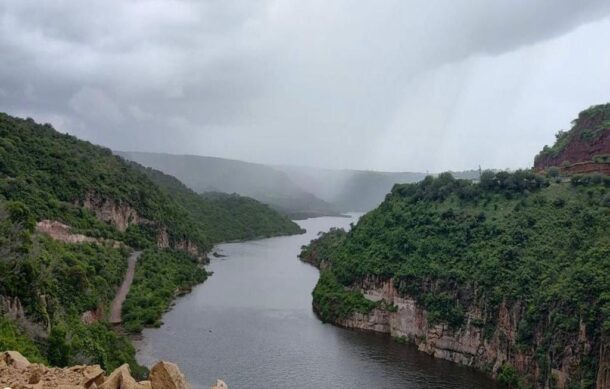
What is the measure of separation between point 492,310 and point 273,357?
18776mm

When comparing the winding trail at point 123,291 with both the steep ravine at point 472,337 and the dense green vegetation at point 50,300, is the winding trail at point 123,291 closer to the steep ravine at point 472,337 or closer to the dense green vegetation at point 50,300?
the dense green vegetation at point 50,300

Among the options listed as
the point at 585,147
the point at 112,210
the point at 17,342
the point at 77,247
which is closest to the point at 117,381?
the point at 17,342

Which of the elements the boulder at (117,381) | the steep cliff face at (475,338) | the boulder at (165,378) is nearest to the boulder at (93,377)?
the boulder at (117,381)

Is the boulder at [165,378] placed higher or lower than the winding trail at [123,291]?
higher

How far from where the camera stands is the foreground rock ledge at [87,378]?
12.1 m

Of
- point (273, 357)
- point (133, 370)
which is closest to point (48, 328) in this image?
point (133, 370)

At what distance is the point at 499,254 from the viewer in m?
53.4

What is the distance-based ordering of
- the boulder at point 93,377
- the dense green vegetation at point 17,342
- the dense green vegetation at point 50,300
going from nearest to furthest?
the boulder at point 93,377, the dense green vegetation at point 17,342, the dense green vegetation at point 50,300

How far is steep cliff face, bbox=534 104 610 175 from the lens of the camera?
199 feet

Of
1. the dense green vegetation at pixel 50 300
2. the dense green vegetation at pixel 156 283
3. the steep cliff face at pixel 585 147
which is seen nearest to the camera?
the dense green vegetation at pixel 50 300

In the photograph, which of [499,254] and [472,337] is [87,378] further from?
[499,254]

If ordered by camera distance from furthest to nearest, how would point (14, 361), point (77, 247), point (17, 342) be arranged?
1. point (77, 247)
2. point (17, 342)
3. point (14, 361)

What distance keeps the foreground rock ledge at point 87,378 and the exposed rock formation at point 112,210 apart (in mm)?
70765

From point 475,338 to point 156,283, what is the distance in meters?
41.1
